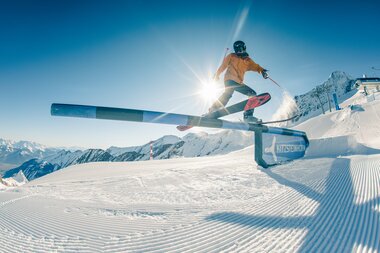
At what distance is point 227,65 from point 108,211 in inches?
207

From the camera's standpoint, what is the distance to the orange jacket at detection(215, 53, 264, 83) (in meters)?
6.34

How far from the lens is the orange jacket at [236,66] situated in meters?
6.34

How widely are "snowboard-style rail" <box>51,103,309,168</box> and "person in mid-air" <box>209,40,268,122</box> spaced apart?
814 mm

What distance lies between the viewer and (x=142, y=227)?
2.11 m

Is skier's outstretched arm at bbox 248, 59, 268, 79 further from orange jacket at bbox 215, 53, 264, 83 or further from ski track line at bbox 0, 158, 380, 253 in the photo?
ski track line at bbox 0, 158, 380, 253

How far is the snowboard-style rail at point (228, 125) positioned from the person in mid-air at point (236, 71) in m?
0.81

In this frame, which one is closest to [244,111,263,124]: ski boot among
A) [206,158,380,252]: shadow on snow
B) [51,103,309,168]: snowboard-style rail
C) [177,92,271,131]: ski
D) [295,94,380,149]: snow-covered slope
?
[51,103,309,168]: snowboard-style rail

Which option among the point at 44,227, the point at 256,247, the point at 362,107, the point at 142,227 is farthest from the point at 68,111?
the point at 362,107

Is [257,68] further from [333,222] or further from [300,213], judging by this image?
[333,222]

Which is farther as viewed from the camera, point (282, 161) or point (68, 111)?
point (282, 161)

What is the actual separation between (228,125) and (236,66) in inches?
70.4

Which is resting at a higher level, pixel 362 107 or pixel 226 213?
pixel 362 107

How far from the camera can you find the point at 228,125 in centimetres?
626

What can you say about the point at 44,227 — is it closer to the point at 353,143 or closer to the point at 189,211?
the point at 189,211
